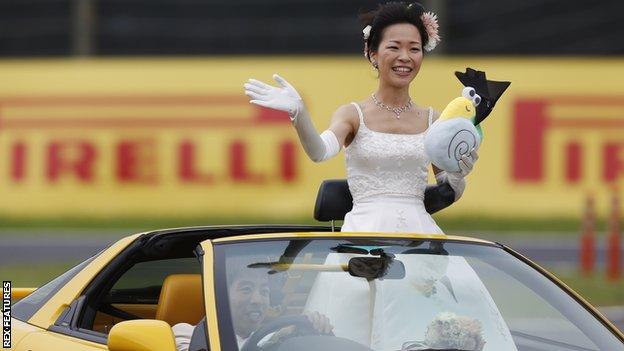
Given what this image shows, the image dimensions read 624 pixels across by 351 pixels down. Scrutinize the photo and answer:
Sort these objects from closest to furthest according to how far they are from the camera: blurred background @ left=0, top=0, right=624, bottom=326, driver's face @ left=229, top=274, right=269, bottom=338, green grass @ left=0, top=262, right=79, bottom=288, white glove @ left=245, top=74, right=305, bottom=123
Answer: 1. driver's face @ left=229, top=274, right=269, bottom=338
2. white glove @ left=245, top=74, right=305, bottom=123
3. green grass @ left=0, top=262, right=79, bottom=288
4. blurred background @ left=0, top=0, right=624, bottom=326

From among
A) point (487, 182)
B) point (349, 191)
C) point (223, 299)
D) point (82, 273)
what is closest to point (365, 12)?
point (349, 191)

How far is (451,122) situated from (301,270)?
0.99 m

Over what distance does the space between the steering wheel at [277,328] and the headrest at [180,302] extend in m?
1.24

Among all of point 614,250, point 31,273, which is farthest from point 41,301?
point 614,250

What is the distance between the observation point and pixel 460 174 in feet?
19.7

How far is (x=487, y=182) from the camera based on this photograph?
774 inches

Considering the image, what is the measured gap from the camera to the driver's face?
4.55 meters

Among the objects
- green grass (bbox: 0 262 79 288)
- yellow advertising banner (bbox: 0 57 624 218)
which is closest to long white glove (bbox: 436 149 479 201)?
green grass (bbox: 0 262 79 288)

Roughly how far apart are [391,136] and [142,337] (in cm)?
203

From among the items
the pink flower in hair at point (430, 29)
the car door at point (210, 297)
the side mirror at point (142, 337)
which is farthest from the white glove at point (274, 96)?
the side mirror at point (142, 337)

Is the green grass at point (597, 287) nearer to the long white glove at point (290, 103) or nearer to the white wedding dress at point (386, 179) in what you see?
the white wedding dress at point (386, 179)

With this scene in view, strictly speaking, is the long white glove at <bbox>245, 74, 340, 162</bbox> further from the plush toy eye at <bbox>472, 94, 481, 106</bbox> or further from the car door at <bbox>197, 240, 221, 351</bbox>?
the car door at <bbox>197, 240, 221, 351</bbox>

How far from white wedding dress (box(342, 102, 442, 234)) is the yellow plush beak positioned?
0.55 m

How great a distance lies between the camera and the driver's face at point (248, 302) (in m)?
4.55
